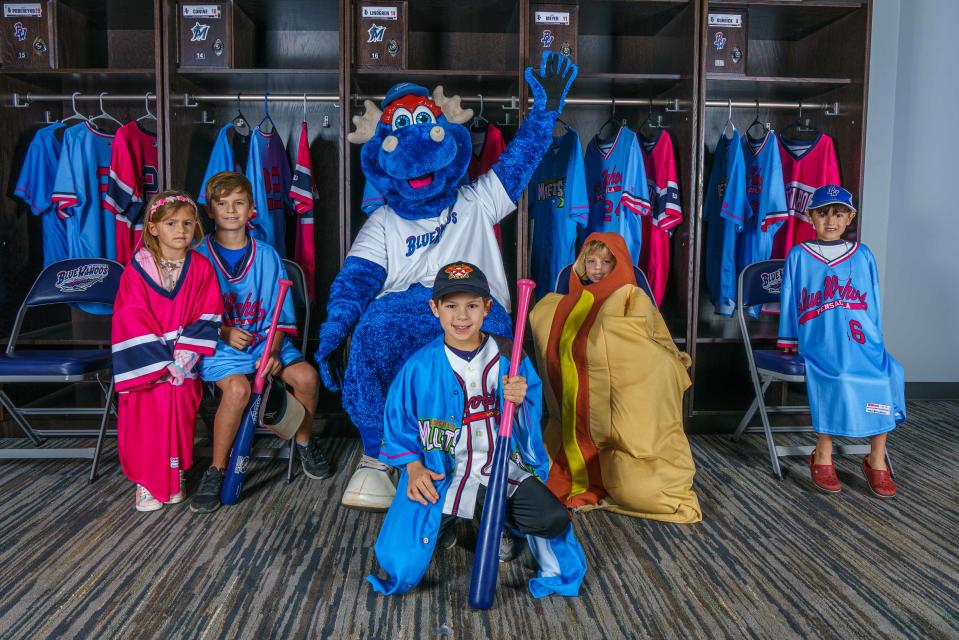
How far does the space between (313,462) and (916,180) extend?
3.40 m

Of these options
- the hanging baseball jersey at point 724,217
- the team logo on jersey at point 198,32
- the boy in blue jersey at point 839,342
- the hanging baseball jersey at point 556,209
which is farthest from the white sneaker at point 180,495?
the hanging baseball jersey at point 724,217

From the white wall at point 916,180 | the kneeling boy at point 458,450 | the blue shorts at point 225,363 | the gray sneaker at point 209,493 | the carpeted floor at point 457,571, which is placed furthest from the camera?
the white wall at point 916,180

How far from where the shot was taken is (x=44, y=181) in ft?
10.3

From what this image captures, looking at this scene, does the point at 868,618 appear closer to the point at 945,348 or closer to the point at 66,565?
the point at 66,565

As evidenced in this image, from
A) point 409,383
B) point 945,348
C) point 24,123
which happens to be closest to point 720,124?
point 945,348

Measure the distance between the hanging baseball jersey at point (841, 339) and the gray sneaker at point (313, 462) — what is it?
5.90ft

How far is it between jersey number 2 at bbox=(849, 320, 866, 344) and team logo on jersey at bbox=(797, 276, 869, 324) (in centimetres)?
6

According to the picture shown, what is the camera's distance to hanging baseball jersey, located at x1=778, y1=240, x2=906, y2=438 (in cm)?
245

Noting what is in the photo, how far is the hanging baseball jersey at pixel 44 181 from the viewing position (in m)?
3.12

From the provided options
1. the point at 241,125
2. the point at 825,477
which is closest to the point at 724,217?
the point at 825,477

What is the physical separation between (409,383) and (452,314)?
8.5 inches

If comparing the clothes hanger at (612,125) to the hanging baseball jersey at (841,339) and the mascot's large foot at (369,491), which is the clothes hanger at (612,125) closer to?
the hanging baseball jersey at (841,339)

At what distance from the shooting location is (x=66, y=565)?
1.91 metres

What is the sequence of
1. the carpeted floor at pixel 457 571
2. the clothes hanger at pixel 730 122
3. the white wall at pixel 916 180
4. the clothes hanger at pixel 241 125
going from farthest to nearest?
the white wall at pixel 916 180, the clothes hanger at pixel 730 122, the clothes hanger at pixel 241 125, the carpeted floor at pixel 457 571
